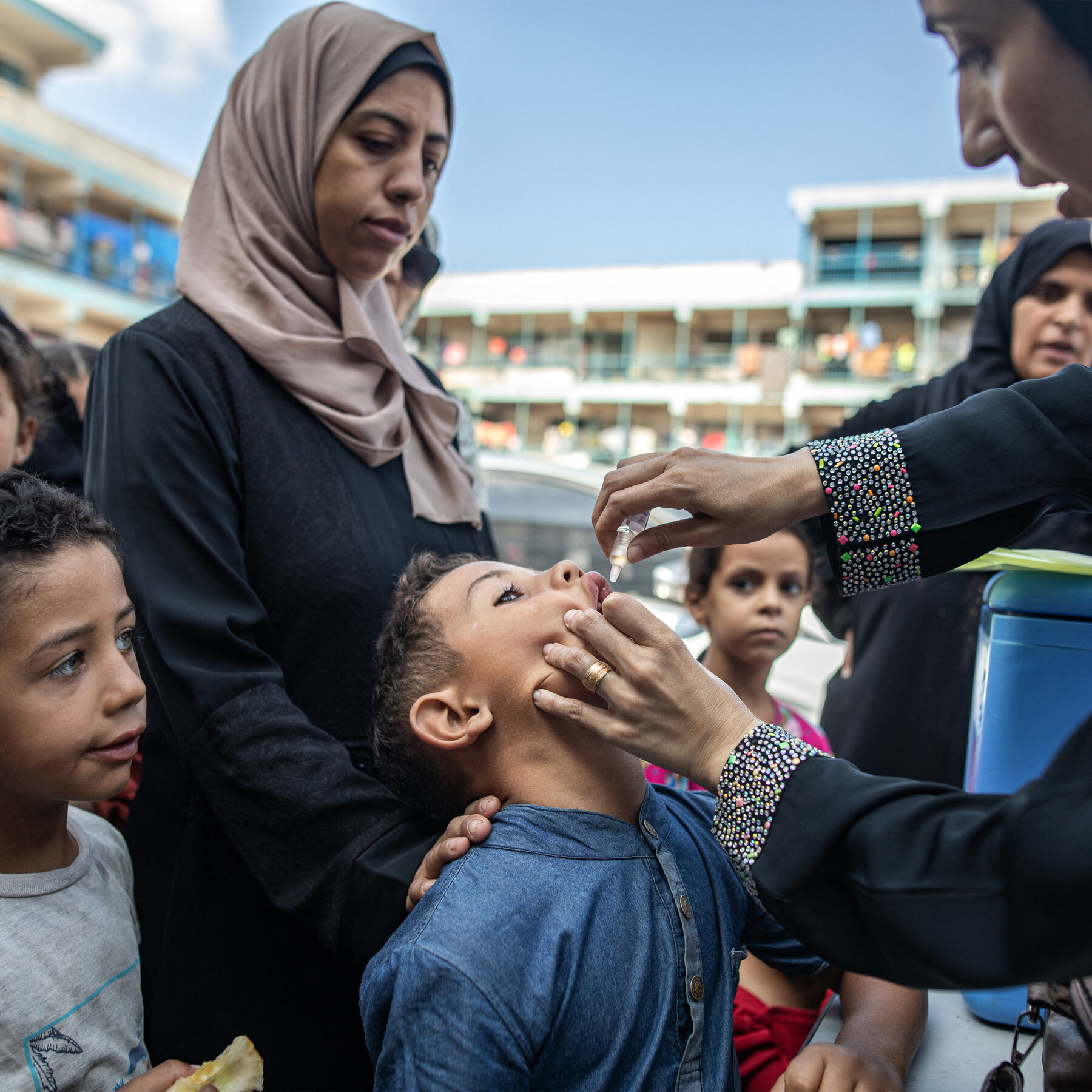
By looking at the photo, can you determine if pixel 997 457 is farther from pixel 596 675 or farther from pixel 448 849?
pixel 448 849

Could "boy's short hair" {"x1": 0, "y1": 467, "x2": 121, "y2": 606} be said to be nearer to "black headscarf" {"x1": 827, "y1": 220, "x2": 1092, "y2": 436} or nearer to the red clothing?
the red clothing

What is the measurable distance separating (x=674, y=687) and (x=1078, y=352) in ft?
6.39

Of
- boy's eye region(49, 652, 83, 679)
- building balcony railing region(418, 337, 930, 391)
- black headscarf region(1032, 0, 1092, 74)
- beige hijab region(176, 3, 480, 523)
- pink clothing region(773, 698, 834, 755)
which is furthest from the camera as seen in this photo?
building balcony railing region(418, 337, 930, 391)

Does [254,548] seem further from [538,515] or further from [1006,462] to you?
Result: [538,515]

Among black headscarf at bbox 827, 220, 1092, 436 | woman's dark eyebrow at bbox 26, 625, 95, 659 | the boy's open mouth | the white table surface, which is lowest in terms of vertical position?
the white table surface

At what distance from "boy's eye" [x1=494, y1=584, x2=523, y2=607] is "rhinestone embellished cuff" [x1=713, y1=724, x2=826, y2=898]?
1.86ft

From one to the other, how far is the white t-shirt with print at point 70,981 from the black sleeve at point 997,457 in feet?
4.36

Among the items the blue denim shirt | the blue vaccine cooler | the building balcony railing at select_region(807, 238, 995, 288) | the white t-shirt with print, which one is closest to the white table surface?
the blue vaccine cooler

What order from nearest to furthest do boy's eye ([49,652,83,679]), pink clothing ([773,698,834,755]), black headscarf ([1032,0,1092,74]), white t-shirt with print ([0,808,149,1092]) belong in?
black headscarf ([1032,0,1092,74]) < white t-shirt with print ([0,808,149,1092]) < boy's eye ([49,652,83,679]) < pink clothing ([773,698,834,755])

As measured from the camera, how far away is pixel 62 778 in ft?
4.13

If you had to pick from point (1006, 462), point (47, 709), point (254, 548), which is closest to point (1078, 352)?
point (1006, 462)

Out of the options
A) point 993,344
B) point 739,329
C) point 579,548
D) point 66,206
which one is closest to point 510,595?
point 993,344

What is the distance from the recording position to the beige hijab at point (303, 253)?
170cm

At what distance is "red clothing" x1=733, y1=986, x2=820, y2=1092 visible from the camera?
56.7 inches
